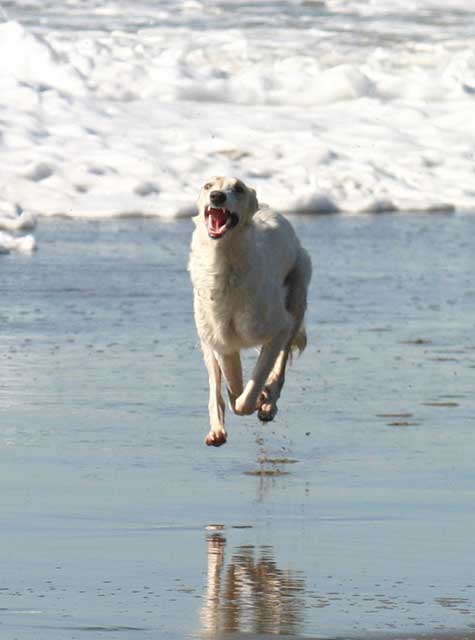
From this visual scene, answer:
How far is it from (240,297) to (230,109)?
14388 millimetres

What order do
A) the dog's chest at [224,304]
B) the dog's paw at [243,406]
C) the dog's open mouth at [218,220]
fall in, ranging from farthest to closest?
the dog's paw at [243,406]
the dog's chest at [224,304]
the dog's open mouth at [218,220]

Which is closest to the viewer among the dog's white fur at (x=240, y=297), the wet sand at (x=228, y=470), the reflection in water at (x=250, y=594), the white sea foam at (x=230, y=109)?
the reflection in water at (x=250, y=594)

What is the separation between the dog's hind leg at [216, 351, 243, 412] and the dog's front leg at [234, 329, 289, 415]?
0.14 meters

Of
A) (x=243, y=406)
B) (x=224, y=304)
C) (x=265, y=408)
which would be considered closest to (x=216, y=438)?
(x=243, y=406)

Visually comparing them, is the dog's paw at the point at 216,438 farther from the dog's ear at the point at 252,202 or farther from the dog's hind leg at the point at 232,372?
the dog's ear at the point at 252,202

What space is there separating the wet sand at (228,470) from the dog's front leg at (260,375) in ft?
1.07

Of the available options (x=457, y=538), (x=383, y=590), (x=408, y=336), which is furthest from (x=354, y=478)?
(x=408, y=336)

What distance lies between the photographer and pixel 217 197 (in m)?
6.38

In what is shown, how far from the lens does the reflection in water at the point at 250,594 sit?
4.97 metres

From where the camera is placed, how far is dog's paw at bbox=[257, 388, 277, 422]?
23.3ft

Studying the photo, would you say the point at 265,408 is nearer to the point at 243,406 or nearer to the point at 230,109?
the point at 243,406

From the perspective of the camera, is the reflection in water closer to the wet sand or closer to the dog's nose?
the wet sand

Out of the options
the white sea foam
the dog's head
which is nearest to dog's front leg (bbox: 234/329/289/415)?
the dog's head

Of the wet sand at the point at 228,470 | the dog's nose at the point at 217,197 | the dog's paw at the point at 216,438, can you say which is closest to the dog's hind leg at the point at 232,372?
the dog's paw at the point at 216,438
